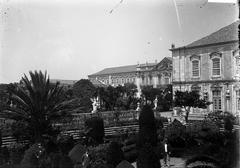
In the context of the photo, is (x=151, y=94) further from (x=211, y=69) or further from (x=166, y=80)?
(x=211, y=69)

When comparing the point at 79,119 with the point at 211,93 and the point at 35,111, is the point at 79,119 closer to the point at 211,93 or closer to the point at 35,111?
the point at 35,111

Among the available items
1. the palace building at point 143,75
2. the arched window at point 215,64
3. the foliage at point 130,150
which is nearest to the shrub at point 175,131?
the foliage at point 130,150

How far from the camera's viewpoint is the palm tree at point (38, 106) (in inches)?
A: 291

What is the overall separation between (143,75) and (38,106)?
5648cm

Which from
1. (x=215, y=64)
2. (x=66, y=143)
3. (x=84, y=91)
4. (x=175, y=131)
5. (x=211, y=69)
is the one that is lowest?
(x=66, y=143)

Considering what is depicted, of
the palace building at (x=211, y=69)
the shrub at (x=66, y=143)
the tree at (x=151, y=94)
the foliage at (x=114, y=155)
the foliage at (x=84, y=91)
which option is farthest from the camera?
the tree at (x=151, y=94)

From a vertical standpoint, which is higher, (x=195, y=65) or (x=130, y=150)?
(x=195, y=65)

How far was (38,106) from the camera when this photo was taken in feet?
24.6

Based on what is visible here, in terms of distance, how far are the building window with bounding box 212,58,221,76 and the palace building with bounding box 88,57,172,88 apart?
77.0 ft

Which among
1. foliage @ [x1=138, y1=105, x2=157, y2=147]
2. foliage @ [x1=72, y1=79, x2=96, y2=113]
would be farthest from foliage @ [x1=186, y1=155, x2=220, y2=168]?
foliage @ [x1=72, y1=79, x2=96, y2=113]

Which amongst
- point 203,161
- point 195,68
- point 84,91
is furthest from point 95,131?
point 84,91

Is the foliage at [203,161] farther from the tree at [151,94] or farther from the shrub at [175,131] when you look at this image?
the tree at [151,94]

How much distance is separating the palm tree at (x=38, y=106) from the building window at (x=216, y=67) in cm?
2713

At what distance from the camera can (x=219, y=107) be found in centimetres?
3297
